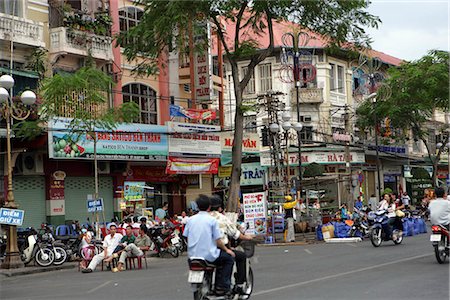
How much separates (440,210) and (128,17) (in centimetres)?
2022

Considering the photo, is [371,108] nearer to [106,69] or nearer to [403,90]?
[403,90]

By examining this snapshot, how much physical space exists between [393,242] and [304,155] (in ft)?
71.5

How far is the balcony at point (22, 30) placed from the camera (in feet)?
84.2

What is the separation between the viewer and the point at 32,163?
89.8 feet

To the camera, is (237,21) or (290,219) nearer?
(237,21)

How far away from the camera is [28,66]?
2666cm

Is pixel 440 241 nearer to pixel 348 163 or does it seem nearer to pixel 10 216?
pixel 10 216

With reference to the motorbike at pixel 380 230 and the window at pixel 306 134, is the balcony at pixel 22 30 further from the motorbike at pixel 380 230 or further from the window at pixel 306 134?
the window at pixel 306 134

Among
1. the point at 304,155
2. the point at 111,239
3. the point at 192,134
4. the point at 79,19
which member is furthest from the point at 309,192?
the point at 111,239

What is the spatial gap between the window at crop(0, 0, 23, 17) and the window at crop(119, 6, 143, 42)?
17.9 ft

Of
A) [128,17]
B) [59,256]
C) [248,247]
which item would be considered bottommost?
[59,256]

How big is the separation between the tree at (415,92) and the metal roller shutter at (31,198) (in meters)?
21.5

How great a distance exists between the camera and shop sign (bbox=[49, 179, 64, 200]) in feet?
92.6

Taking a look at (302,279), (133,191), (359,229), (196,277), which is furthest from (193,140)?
(196,277)
